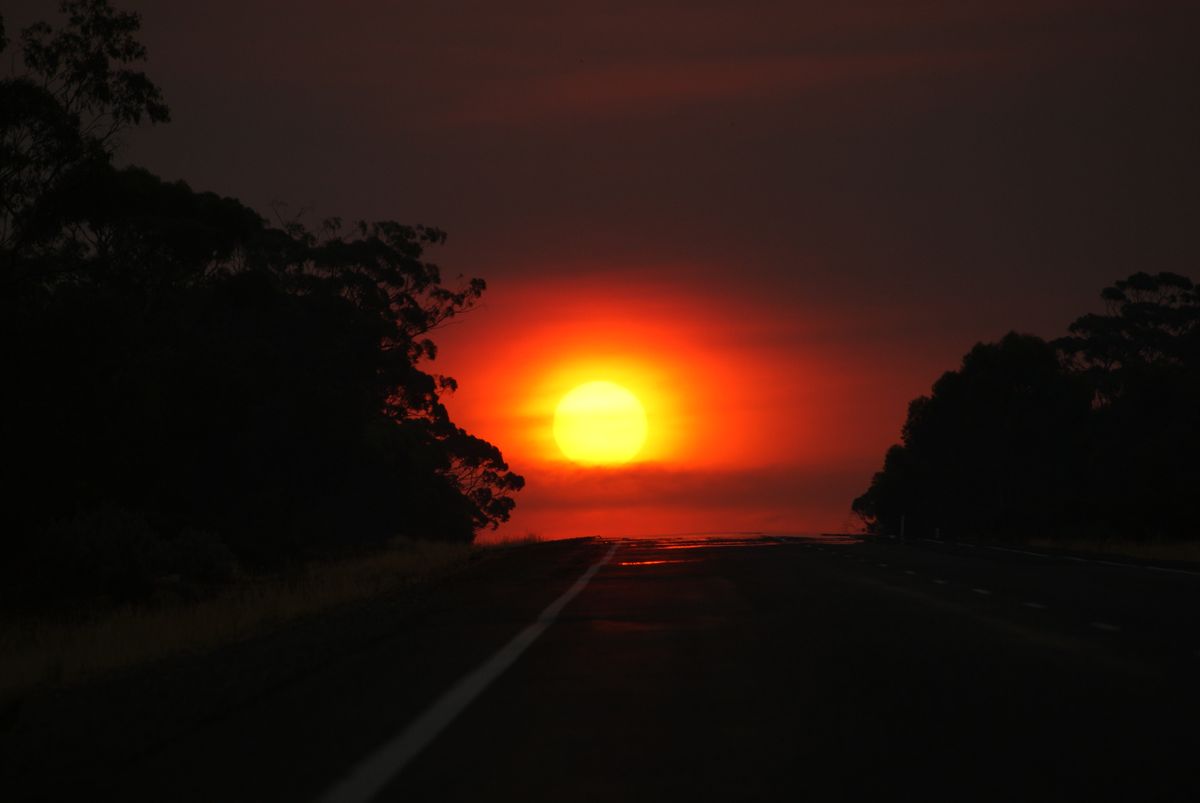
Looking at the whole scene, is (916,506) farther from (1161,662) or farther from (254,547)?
(1161,662)

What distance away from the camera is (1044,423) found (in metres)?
109

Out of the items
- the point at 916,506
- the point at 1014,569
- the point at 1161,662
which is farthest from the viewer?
the point at 916,506

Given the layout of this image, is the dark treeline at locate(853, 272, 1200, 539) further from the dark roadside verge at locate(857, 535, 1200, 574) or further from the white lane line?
the white lane line

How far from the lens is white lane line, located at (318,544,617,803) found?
8414 millimetres

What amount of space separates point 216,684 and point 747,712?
450cm

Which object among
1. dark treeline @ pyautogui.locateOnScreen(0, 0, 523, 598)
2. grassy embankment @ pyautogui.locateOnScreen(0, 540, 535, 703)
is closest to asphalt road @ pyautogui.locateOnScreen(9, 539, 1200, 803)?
grassy embankment @ pyautogui.locateOnScreen(0, 540, 535, 703)

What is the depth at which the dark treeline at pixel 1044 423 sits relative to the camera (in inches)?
3794

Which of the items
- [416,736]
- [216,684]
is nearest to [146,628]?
[216,684]

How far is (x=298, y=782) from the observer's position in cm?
868

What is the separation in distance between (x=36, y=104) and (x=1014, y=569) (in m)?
24.1

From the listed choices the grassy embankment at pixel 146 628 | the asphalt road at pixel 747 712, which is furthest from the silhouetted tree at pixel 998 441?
the asphalt road at pixel 747 712

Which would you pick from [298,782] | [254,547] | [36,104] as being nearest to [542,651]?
[298,782]

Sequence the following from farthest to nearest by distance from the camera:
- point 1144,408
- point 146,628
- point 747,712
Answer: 1. point 1144,408
2. point 146,628
3. point 747,712

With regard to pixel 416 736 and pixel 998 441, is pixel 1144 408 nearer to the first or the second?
pixel 998 441
